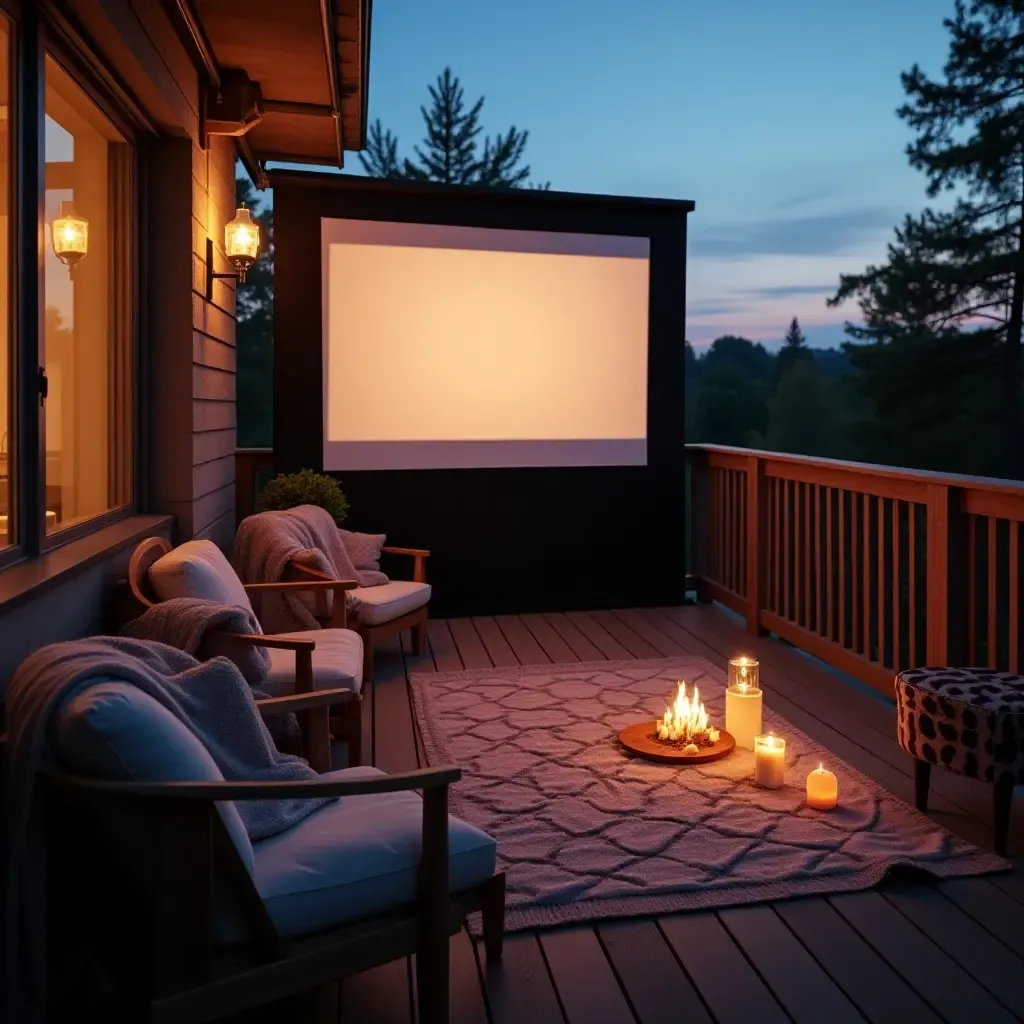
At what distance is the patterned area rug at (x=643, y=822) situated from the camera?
275cm

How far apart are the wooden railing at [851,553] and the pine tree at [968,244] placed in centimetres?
1029

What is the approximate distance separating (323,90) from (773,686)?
3.44m

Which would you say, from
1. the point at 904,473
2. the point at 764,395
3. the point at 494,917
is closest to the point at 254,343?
the point at 764,395

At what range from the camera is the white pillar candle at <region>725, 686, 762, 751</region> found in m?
3.81

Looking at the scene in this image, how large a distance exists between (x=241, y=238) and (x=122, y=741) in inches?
145

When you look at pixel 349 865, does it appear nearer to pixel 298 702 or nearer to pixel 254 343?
pixel 298 702

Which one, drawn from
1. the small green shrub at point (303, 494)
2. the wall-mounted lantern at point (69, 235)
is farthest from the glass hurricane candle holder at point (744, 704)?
the small green shrub at point (303, 494)

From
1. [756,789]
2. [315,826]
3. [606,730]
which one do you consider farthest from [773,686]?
[315,826]

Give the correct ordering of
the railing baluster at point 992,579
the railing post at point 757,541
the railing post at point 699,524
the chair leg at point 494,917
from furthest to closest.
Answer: the railing post at point 699,524 → the railing post at point 757,541 → the railing baluster at point 992,579 → the chair leg at point 494,917

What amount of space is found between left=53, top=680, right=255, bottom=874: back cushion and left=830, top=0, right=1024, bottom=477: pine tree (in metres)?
15.4

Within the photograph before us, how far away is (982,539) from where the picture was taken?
47.8ft

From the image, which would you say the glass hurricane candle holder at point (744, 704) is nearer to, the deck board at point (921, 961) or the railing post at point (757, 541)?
the deck board at point (921, 961)

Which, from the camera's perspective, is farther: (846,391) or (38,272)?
(846,391)

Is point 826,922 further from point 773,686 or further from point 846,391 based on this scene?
point 846,391
